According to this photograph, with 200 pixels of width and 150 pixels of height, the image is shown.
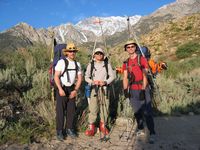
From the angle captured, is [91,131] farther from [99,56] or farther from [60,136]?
[99,56]

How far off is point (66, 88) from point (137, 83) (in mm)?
1487

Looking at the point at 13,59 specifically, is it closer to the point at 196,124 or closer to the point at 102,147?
the point at 102,147

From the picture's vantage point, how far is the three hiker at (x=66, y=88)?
232 inches

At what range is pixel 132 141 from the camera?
6203 millimetres

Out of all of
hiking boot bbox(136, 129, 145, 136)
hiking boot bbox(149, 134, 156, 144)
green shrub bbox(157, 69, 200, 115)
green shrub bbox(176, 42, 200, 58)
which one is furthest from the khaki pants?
green shrub bbox(176, 42, 200, 58)

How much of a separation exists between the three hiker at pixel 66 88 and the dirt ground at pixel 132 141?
0.96ft

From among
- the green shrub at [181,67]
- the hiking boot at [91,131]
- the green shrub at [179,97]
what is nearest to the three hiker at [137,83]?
the hiking boot at [91,131]

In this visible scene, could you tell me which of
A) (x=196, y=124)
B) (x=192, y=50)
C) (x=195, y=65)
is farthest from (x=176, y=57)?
(x=196, y=124)

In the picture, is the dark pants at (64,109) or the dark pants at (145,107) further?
the dark pants at (145,107)

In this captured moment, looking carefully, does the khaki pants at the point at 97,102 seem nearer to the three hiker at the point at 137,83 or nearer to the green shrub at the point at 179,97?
the three hiker at the point at 137,83

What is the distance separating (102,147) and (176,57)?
A: 22077mm

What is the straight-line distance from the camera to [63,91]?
Answer: 584 cm

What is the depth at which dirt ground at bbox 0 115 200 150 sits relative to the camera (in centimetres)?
568

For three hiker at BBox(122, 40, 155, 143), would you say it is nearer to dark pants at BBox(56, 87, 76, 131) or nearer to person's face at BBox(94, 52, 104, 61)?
person's face at BBox(94, 52, 104, 61)
